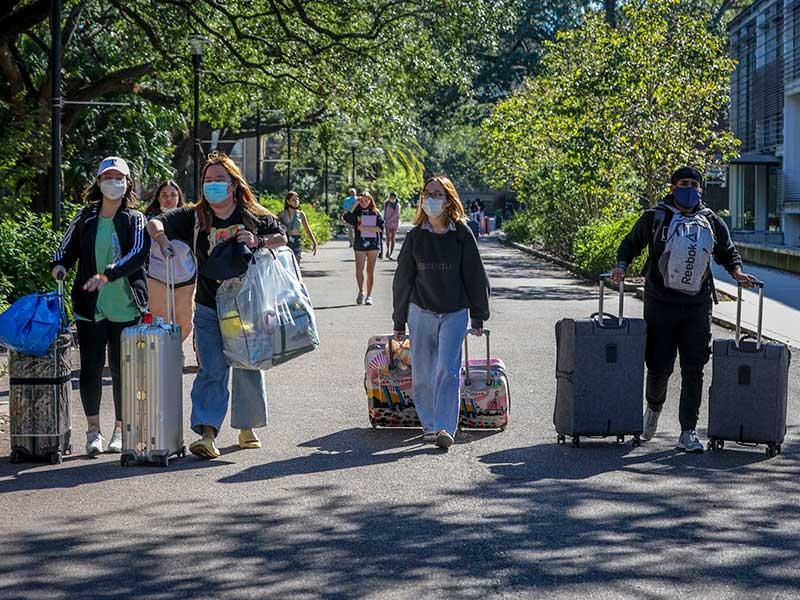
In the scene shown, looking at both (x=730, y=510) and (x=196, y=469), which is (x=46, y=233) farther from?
(x=730, y=510)

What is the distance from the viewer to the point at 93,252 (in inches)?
343

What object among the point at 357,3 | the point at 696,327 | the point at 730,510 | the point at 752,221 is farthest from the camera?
the point at 752,221

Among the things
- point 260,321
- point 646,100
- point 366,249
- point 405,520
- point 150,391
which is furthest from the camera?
point 646,100

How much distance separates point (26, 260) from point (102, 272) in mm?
8040

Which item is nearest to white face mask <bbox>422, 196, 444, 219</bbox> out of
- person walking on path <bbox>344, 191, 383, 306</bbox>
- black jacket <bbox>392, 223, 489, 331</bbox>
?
black jacket <bbox>392, 223, 489, 331</bbox>

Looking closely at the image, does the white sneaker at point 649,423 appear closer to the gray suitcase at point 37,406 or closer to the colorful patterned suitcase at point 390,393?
the colorful patterned suitcase at point 390,393

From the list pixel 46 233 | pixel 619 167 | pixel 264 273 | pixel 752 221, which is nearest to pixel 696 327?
pixel 264 273

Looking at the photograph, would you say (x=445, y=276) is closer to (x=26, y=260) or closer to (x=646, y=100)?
(x=26, y=260)

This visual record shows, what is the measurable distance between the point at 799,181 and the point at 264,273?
38527 mm

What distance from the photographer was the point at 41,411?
834 centimetres

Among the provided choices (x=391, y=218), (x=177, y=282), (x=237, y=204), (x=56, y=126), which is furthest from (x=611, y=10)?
(x=237, y=204)

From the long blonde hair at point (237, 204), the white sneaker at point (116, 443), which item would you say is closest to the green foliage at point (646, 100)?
the long blonde hair at point (237, 204)

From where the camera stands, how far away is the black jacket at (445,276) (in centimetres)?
898

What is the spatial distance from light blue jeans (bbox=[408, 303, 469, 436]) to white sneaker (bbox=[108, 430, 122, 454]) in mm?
1900
